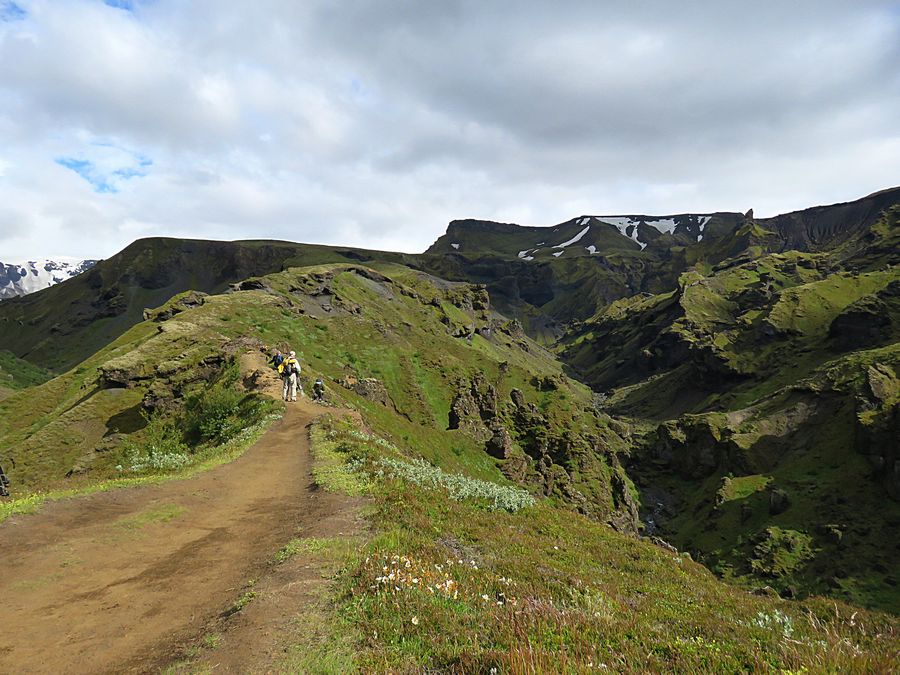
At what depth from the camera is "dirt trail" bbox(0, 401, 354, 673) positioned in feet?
24.3

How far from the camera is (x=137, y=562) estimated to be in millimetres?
10875

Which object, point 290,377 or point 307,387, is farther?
point 307,387

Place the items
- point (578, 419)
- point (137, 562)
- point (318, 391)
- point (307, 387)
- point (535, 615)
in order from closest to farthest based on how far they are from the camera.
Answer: point (535, 615) → point (137, 562) → point (318, 391) → point (307, 387) → point (578, 419)

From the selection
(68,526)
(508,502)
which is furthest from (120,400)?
(508,502)

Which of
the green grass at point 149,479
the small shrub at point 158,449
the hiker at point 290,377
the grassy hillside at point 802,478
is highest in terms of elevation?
the hiker at point 290,377

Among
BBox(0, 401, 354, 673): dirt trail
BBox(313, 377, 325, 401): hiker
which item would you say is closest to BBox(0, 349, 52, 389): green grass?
BBox(313, 377, 325, 401): hiker

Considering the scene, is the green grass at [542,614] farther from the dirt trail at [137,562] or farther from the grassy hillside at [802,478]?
the grassy hillside at [802,478]

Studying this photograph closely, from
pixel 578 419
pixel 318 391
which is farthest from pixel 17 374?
pixel 578 419

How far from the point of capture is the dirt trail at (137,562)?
740 cm

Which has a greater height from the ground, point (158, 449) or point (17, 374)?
point (17, 374)

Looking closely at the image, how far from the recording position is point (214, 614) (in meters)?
8.20

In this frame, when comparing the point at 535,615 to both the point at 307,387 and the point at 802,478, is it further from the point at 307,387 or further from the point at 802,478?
the point at 802,478

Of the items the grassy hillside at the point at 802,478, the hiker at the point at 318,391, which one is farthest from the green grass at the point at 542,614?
the grassy hillside at the point at 802,478

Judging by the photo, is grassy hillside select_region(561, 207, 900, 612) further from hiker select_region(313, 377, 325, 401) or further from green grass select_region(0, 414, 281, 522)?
green grass select_region(0, 414, 281, 522)
